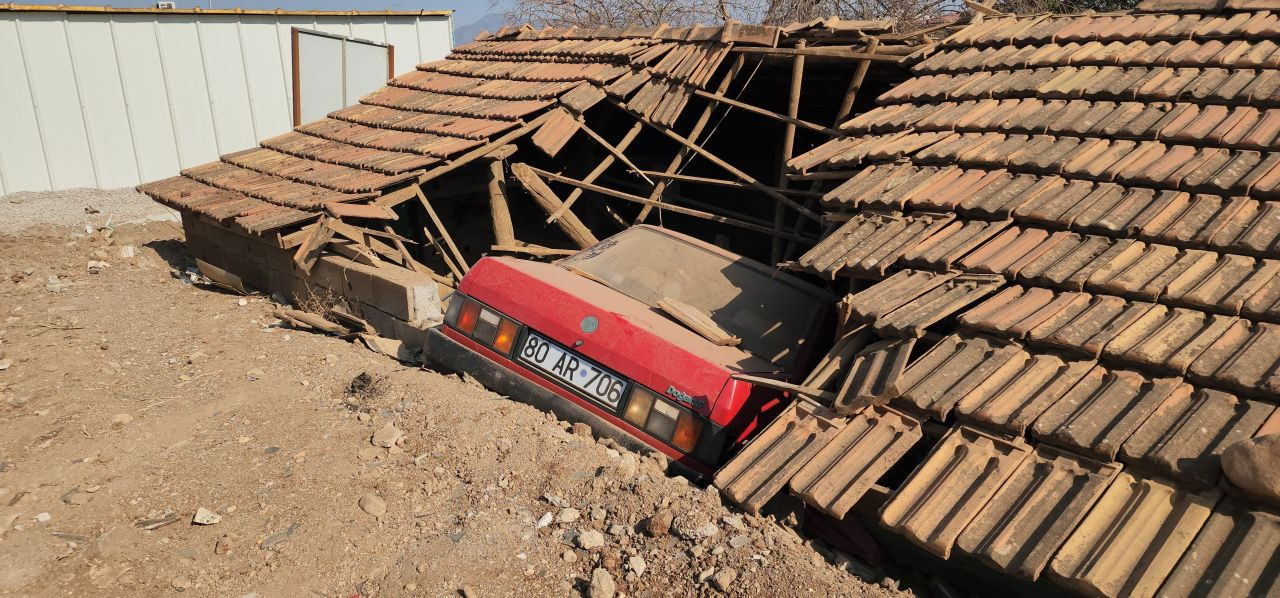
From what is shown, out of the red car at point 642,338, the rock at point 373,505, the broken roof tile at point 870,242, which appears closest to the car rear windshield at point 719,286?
the red car at point 642,338

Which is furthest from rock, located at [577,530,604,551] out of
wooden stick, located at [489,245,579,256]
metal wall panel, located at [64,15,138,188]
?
metal wall panel, located at [64,15,138,188]

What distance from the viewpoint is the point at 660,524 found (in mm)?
3729

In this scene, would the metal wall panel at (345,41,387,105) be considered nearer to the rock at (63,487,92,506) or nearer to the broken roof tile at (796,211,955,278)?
the rock at (63,487,92,506)

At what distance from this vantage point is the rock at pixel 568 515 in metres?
3.99

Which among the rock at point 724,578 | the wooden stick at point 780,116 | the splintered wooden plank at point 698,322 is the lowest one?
the rock at point 724,578

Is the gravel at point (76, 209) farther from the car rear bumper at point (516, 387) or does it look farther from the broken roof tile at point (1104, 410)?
the broken roof tile at point (1104, 410)

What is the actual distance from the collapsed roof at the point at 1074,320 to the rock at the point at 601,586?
0.69 m

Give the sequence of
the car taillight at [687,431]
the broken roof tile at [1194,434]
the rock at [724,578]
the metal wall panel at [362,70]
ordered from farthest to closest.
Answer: the metal wall panel at [362,70]
the car taillight at [687,431]
the rock at [724,578]
the broken roof tile at [1194,434]

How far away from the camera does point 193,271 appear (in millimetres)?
9258

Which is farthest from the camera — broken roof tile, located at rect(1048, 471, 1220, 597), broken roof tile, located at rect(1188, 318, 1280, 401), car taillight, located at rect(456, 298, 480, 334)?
car taillight, located at rect(456, 298, 480, 334)

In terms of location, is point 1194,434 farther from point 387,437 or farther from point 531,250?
point 531,250

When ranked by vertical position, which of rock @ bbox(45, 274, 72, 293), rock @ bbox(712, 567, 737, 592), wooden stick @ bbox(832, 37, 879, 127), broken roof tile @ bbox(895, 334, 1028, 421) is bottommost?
rock @ bbox(45, 274, 72, 293)

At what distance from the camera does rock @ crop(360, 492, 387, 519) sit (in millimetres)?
4152

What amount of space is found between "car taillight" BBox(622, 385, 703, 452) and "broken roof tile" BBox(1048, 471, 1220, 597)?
1.89m
